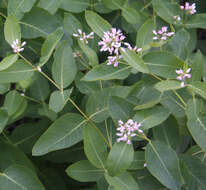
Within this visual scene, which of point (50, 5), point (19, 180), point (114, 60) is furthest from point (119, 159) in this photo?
point (50, 5)

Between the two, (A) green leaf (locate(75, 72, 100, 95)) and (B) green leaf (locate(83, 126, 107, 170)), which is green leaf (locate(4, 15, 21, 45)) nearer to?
(A) green leaf (locate(75, 72, 100, 95))

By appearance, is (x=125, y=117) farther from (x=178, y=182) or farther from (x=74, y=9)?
(x=74, y=9)

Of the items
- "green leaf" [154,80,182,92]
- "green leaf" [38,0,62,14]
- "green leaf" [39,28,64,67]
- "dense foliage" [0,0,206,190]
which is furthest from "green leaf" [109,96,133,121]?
"green leaf" [38,0,62,14]

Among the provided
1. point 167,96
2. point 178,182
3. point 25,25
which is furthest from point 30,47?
point 178,182

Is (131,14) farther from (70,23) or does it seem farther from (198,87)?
(198,87)

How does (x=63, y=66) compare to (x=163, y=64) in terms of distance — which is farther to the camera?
(x=63, y=66)

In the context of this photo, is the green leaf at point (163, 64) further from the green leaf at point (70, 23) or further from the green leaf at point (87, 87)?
the green leaf at point (70, 23)

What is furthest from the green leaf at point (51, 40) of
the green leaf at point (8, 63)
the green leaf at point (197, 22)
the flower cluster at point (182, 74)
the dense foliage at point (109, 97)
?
the green leaf at point (197, 22)
